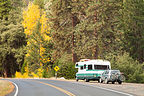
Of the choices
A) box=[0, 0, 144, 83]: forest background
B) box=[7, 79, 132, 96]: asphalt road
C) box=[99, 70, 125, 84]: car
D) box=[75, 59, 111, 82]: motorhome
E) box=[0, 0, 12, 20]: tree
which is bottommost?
box=[7, 79, 132, 96]: asphalt road

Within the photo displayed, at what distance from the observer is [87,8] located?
173 ft

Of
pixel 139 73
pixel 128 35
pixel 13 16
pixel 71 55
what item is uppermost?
pixel 13 16

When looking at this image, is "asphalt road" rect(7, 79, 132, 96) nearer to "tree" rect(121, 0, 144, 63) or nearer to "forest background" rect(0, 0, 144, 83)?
"forest background" rect(0, 0, 144, 83)

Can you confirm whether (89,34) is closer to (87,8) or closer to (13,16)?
(87,8)

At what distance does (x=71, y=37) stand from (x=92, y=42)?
646 cm

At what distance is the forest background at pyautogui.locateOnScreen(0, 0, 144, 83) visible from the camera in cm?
4962

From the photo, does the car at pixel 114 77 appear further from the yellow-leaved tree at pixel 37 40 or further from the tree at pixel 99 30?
the yellow-leaved tree at pixel 37 40

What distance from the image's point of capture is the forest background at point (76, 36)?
163 ft

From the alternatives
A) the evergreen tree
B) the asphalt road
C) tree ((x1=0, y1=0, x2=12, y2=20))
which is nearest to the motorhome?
the asphalt road

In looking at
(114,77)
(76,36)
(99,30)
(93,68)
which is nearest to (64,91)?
(114,77)

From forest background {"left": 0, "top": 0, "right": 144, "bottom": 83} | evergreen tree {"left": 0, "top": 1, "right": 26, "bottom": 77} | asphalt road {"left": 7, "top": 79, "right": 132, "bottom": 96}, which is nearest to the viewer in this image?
asphalt road {"left": 7, "top": 79, "right": 132, "bottom": 96}

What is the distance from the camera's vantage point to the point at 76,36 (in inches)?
2062

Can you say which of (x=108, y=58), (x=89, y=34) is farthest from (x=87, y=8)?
(x=108, y=58)

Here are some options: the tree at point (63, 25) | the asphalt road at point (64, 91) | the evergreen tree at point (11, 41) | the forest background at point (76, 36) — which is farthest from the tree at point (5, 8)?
the asphalt road at point (64, 91)
